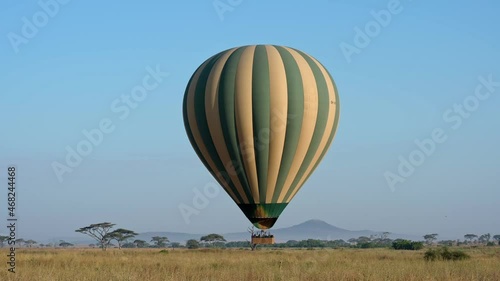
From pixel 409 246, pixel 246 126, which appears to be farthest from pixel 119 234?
pixel 246 126

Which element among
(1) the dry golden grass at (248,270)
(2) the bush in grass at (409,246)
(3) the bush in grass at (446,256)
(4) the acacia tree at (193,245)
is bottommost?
(1) the dry golden grass at (248,270)

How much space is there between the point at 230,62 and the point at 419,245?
66645 mm

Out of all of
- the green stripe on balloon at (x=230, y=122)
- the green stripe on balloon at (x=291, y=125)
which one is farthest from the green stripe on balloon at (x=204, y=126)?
the green stripe on balloon at (x=291, y=125)

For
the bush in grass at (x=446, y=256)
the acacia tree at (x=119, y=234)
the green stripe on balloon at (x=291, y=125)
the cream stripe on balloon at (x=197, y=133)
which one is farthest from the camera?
the acacia tree at (x=119, y=234)

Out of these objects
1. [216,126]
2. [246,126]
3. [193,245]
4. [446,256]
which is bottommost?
[446,256]

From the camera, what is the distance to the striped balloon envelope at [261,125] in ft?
97.0

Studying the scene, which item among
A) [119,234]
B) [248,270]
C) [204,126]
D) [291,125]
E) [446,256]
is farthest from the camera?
[119,234]

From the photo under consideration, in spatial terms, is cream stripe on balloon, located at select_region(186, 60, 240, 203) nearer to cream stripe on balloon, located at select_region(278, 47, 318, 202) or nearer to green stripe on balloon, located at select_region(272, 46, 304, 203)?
green stripe on balloon, located at select_region(272, 46, 304, 203)

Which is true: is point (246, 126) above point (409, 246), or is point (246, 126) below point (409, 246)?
above

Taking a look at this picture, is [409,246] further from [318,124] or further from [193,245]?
[318,124]

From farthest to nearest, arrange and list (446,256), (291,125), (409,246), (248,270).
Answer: (409,246), (446,256), (291,125), (248,270)

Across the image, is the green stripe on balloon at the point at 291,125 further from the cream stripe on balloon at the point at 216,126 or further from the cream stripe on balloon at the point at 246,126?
the cream stripe on balloon at the point at 216,126

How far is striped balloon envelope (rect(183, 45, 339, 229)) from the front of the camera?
1164 inches

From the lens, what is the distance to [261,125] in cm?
2952
